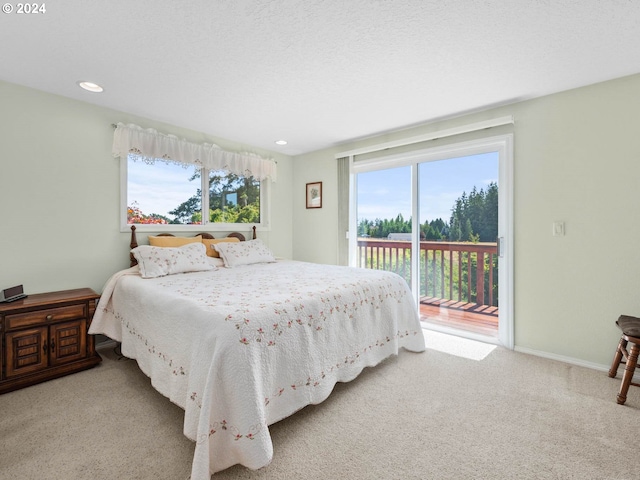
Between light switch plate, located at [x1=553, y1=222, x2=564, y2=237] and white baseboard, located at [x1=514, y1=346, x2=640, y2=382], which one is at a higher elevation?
light switch plate, located at [x1=553, y1=222, x2=564, y2=237]

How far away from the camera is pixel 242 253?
3648 mm

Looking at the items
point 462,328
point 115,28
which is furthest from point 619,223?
point 115,28

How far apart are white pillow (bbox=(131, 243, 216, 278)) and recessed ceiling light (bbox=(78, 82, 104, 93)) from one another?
4.69 ft

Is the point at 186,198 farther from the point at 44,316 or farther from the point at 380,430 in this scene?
the point at 380,430

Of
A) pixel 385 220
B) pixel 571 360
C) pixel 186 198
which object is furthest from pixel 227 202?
pixel 571 360

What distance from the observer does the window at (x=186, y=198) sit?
3.38 metres

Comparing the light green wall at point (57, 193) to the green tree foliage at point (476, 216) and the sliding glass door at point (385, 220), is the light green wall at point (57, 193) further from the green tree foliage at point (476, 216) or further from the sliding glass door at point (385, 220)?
the green tree foliage at point (476, 216)

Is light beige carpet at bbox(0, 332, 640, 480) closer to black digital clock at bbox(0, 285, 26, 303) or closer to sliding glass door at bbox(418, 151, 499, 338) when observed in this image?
black digital clock at bbox(0, 285, 26, 303)

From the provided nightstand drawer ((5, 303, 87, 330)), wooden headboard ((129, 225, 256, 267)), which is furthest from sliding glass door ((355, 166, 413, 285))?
nightstand drawer ((5, 303, 87, 330))

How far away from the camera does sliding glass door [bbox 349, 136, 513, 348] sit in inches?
124

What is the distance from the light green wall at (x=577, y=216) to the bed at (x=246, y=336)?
3.91 ft

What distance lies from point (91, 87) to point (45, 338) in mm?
2112

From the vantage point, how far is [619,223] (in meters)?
2.48

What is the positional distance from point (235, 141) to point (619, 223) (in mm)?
4171
